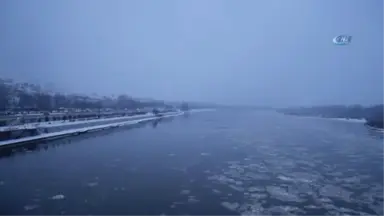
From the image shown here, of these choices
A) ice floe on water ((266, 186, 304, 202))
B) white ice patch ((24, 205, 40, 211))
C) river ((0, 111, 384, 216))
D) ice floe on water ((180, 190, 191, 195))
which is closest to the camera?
white ice patch ((24, 205, 40, 211))

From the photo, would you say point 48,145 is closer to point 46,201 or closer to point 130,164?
point 130,164

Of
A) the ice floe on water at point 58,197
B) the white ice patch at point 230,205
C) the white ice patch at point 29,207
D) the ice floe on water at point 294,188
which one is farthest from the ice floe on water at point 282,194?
the white ice patch at point 29,207

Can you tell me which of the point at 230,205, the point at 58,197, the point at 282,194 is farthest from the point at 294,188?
the point at 58,197

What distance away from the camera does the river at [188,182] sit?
969 cm

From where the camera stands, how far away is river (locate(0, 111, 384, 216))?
9.69 metres

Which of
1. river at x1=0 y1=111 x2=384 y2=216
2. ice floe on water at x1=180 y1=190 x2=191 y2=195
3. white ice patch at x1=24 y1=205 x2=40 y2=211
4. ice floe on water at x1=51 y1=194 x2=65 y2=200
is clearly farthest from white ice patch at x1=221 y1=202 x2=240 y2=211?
white ice patch at x1=24 y1=205 x2=40 y2=211

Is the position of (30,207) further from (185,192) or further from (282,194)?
(282,194)

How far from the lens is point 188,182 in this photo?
13086mm

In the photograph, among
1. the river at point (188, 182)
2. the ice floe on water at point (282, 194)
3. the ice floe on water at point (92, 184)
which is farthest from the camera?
the ice floe on water at point (92, 184)

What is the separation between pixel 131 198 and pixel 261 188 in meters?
5.00

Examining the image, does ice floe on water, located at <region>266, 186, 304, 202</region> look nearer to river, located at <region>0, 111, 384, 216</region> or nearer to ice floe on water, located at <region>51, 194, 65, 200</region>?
river, located at <region>0, 111, 384, 216</region>

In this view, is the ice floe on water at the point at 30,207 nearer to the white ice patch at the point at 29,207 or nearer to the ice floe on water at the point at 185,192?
the white ice patch at the point at 29,207

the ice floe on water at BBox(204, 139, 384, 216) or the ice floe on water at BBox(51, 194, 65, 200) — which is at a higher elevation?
the ice floe on water at BBox(51, 194, 65, 200)

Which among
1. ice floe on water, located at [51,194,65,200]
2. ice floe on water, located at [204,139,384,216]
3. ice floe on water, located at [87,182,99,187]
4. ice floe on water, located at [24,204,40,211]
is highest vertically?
ice floe on water, located at [24,204,40,211]
